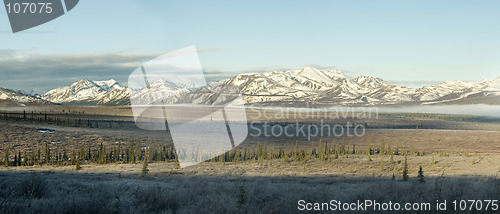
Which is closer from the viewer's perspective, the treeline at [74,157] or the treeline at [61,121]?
the treeline at [74,157]

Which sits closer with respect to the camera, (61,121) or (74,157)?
(74,157)

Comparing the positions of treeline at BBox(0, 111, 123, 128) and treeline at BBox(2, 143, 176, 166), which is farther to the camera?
treeline at BBox(0, 111, 123, 128)

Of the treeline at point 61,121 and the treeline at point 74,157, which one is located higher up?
the treeline at point 61,121

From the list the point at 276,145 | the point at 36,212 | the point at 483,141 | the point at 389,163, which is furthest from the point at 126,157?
the point at 483,141

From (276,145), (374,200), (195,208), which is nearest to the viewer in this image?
(195,208)

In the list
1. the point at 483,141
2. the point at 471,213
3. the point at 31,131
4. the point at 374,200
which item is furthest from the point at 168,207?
the point at 483,141

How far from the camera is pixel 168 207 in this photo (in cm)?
1092

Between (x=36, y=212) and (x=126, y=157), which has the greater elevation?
(x=36, y=212)

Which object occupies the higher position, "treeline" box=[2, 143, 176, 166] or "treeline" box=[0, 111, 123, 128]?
"treeline" box=[0, 111, 123, 128]

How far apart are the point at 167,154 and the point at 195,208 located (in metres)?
49.9

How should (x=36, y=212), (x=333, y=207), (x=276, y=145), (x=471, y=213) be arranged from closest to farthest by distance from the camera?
1. (x=36, y=212)
2. (x=471, y=213)
3. (x=333, y=207)
4. (x=276, y=145)

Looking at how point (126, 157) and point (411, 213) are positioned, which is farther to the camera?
point (126, 157)

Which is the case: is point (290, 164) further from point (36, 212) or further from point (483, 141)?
point (483, 141)

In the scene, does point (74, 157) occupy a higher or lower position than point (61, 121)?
lower
